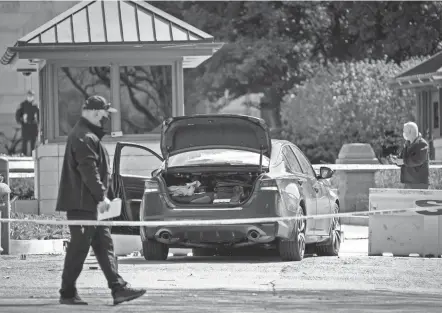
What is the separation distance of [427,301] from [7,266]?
5.64m

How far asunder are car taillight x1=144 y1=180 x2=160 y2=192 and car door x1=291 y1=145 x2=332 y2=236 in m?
2.27

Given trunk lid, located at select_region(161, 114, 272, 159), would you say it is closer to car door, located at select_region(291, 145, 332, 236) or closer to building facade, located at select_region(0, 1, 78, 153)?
car door, located at select_region(291, 145, 332, 236)

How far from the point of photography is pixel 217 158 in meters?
16.3

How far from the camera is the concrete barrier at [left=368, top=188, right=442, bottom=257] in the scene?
17172mm

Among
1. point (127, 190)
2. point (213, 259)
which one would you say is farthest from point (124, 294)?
point (127, 190)

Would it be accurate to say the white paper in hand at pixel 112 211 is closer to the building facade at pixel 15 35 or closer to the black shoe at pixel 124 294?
the black shoe at pixel 124 294

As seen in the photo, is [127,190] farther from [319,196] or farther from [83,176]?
[83,176]

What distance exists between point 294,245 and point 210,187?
4.15 ft

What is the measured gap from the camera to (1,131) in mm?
40156

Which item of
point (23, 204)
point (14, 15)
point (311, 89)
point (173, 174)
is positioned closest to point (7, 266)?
point (173, 174)

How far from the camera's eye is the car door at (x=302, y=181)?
16.6 metres

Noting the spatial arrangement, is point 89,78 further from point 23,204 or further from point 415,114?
point 415,114

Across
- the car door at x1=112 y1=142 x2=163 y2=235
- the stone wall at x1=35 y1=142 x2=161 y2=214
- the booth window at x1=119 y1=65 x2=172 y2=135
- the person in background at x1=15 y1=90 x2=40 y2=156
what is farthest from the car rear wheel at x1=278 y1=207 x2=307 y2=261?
the person in background at x1=15 y1=90 x2=40 y2=156

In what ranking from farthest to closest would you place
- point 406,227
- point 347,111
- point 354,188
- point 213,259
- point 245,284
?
point 347,111 → point 354,188 → point 406,227 → point 213,259 → point 245,284
